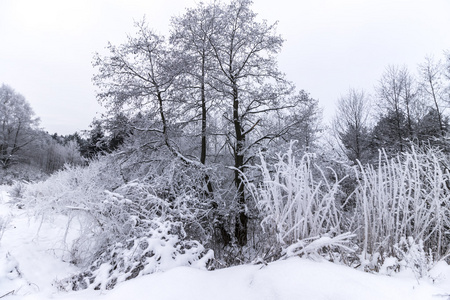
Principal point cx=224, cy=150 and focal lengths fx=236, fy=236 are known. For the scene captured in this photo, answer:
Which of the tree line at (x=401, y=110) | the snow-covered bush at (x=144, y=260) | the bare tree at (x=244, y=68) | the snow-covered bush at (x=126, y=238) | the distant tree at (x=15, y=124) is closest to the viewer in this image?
the snow-covered bush at (x=144, y=260)

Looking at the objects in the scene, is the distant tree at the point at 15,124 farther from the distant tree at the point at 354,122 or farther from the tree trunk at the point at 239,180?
the distant tree at the point at 354,122

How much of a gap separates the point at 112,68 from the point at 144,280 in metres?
5.84

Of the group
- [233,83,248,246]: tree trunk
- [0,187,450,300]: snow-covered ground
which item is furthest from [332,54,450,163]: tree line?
[0,187,450,300]: snow-covered ground

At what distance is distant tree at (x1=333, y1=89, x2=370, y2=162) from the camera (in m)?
15.7

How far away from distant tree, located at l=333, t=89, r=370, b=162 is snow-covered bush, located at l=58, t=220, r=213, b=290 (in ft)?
49.8

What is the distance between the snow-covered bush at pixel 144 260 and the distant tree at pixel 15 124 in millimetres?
25403

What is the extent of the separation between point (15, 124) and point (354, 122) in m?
30.1

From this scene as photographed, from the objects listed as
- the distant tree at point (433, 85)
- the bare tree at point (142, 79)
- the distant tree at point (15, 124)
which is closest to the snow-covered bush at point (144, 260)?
the bare tree at point (142, 79)

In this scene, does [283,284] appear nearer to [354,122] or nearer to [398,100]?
[398,100]

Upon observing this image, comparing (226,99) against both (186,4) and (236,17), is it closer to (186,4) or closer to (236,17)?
(236,17)

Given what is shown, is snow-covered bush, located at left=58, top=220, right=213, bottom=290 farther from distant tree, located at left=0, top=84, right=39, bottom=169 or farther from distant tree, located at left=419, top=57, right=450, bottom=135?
distant tree, located at left=0, top=84, right=39, bottom=169

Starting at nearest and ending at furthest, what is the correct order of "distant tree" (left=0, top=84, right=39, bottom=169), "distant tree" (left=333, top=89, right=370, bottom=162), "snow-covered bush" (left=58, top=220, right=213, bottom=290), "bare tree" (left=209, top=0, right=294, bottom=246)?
"snow-covered bush" (left=58, top=220, right=213, bottom=290) < "bare tree" (left=209, top=0, right=294, bottom=246) < "distant tree" (left=333, top=89, right=370, bottom=162) < "distant tree" (left=0, top=84, right=39, bottom=169)

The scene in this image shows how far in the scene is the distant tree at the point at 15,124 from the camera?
22281mm

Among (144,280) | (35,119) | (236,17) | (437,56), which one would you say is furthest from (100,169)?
(35,119)
